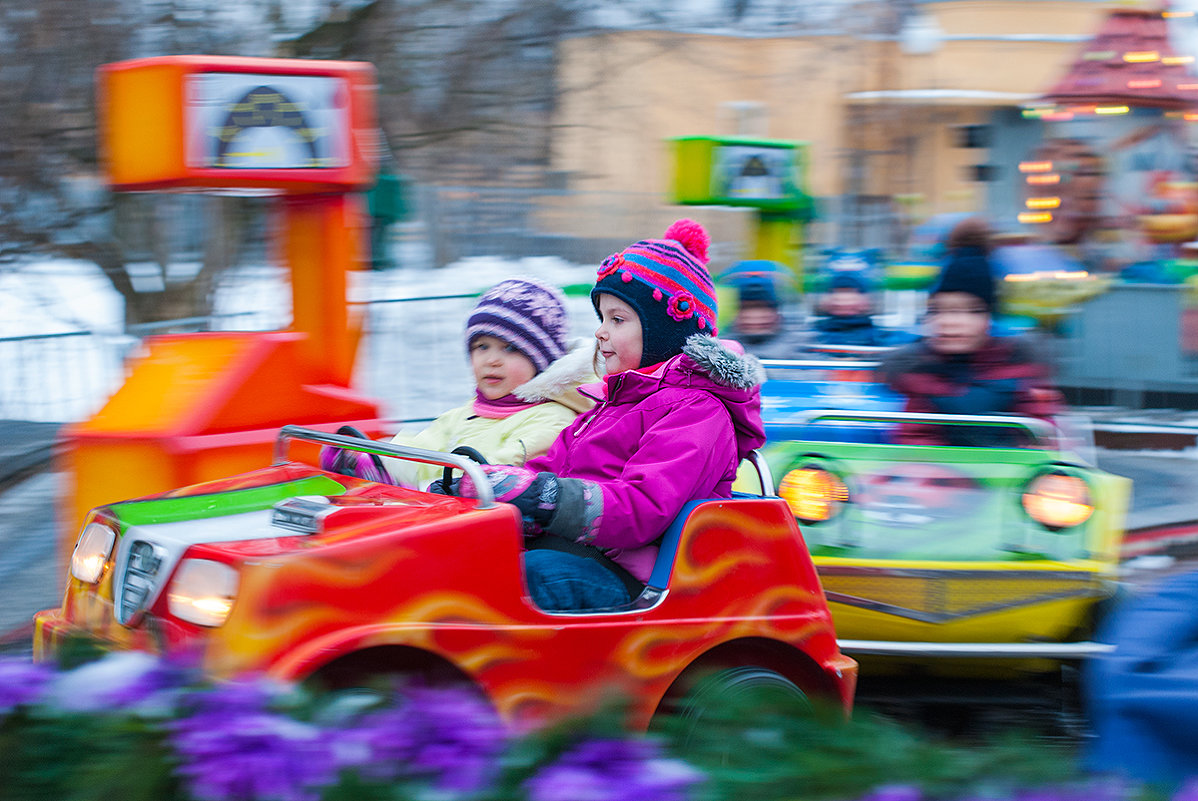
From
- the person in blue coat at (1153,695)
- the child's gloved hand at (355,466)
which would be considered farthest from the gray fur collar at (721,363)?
the person in blue coat at (1153,695)

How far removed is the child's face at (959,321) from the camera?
14.6ft

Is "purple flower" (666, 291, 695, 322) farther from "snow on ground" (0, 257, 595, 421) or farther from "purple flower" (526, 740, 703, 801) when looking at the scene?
"snow on ground" (0, 257, 595, 421)

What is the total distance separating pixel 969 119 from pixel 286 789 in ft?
73.2

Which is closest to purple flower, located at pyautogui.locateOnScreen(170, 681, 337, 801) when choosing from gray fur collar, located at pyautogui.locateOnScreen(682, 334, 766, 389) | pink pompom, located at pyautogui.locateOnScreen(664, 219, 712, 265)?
gray fur collar, located at pyautogui.locateOnScreen(682, 334, 766, 389)

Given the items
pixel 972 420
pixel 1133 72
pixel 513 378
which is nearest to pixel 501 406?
pixel 513 378

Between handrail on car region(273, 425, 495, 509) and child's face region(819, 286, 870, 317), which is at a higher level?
handrail on car region(273, 425, 495, 509)

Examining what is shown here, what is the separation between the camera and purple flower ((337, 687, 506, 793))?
1682 millimetres

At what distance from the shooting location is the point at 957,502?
3883 millimetres

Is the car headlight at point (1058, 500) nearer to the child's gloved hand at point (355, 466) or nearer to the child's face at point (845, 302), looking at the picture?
the child's gloved hand at point (355, 466)

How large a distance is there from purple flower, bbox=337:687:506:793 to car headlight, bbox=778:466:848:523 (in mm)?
2205

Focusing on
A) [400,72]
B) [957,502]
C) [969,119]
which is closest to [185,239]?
[400,72]

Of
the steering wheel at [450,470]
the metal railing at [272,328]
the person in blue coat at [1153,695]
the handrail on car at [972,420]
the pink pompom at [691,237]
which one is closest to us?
the person in blue coat at [1153,695]

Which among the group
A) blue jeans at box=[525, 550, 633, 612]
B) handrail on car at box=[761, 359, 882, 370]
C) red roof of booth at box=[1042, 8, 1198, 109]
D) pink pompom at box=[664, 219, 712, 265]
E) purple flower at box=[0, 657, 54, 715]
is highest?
red roof of booth at box=[1042, 8, 1198, 109]

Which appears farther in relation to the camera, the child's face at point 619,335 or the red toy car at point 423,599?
the child's face at point 619,335
